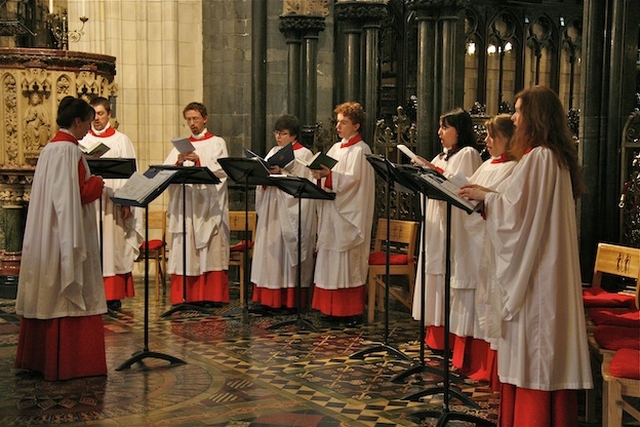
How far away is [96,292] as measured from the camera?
668cm

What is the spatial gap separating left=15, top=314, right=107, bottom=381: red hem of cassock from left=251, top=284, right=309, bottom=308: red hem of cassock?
109 inches

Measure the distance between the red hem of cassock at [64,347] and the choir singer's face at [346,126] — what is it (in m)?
2.99

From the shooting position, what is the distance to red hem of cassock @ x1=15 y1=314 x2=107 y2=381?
6637 millimetres

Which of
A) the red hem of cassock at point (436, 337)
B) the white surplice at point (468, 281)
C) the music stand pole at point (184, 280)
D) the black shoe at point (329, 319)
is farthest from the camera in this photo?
the music stand pole at point (184, 280)

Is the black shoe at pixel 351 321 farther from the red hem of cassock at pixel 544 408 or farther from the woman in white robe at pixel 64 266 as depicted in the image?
the red hem of cassock at pixel 544 408

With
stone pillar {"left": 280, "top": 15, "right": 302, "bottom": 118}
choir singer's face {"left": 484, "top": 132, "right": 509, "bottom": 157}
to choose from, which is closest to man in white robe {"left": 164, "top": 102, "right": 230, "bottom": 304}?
stone pillar {"left": 280, "top": 15, "right": 302, "bottom": 118}

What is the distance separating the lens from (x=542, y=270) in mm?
4777

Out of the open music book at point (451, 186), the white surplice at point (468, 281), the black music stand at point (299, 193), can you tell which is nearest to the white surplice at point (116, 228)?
the black music stand at point (299, 193)

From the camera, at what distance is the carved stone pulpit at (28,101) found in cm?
1011

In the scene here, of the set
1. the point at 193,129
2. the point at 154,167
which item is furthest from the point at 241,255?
the point at 154,167

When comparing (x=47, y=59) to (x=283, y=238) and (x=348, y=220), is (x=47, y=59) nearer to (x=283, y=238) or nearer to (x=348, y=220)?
(x=283, y=238)

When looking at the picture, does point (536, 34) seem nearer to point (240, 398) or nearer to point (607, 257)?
point (607, 257)

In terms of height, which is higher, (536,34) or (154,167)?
(536,34)

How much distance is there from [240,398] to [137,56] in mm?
6705
